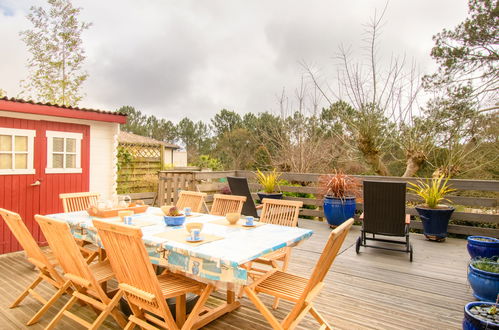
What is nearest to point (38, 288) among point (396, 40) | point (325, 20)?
point (396, 40)

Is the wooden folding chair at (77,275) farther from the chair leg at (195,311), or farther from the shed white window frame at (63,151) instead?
the shed white window frame at (63,151)

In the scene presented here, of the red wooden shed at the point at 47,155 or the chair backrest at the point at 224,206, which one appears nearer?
the chair backrest at the point at 224,206

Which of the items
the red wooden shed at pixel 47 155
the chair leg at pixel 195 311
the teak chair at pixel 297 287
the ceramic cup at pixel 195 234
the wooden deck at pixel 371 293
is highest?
the red wooden shed at pixel 47 155

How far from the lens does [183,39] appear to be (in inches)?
401

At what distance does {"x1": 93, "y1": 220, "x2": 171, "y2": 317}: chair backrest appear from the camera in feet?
6.43

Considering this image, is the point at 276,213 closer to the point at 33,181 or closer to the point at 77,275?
the point at 77,275

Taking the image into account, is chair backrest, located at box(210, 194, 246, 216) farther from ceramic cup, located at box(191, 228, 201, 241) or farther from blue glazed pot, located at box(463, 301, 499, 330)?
blue glazed pot, located at box(463, 301, 499, 330)

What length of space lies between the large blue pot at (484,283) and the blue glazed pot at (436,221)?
7.77 feet

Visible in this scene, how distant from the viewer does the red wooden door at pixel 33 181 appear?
4.48 m

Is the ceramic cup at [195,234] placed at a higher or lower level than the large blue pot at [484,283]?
higher

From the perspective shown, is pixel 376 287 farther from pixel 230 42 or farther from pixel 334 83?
pixel 230 42

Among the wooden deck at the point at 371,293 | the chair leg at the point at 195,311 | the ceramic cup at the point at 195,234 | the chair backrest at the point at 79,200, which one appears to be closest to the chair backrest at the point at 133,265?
the chair leg at the point at 195,311

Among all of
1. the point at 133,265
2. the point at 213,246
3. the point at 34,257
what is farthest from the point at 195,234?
the point at 34,257

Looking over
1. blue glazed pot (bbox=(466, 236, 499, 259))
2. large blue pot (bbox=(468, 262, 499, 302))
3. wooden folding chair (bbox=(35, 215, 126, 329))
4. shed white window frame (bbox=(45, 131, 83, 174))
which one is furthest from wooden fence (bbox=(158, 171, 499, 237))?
wooden folding chair (bbox=(35, 215, 126, 329))
